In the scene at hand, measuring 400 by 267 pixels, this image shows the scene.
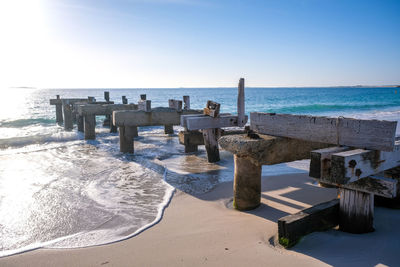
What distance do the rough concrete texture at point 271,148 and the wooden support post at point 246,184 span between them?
564 mm

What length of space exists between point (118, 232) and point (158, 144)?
8548mm

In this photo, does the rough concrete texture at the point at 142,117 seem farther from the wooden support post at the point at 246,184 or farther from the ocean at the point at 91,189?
the wooden support post at the point at 246,184

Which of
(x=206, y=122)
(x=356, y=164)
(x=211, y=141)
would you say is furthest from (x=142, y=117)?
(x=356, y=164)

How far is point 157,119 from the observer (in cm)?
936

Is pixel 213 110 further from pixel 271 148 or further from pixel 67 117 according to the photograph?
pixel 67 117

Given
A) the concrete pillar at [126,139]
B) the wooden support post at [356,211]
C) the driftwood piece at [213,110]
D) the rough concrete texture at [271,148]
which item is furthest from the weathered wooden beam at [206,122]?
the concrete pillar at [126,139]

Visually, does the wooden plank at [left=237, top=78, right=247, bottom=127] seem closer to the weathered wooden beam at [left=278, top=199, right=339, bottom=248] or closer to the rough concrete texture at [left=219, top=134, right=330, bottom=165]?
the rough concrete texture at [left=219, top=134, right=330, bottom=165]

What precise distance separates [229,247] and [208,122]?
3829mm

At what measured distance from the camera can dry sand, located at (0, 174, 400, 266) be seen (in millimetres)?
3316

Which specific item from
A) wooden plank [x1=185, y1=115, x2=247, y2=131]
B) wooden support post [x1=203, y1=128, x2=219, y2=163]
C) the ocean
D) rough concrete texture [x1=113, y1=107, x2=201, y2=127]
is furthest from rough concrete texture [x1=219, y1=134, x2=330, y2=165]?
rough concrete texture [x1=113, y1=107, x2=201, y2=127]

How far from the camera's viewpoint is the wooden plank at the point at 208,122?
6.82 m

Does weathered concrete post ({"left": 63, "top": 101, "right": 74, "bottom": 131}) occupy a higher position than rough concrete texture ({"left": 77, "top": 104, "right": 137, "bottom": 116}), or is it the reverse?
rough concrete texture ({"left": 77, "top": 104, "right": 137, "bottom": 116})

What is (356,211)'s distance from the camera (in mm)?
3678

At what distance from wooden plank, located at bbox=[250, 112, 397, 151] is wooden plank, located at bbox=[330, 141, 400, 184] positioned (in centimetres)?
14
